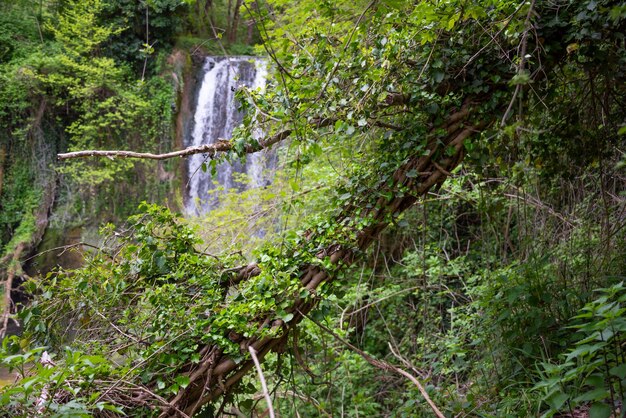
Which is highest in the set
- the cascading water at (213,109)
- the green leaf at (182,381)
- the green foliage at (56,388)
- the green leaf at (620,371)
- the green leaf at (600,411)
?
the cascading water at (213,109)

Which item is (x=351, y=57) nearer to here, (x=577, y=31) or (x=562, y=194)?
(x=577, y=31)

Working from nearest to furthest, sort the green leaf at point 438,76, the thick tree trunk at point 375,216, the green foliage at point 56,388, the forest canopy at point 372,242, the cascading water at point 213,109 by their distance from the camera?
the green foliage at point 56,388
the forest canopy at point 372,242
the thick tree trunk at point 375,216
the green leaf at point 438,76
the cascading water at point 213,109

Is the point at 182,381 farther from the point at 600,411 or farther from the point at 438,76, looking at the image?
the point at 438,76

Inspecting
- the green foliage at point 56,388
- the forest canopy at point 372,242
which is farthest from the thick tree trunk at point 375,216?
the green foliage at point 56,388

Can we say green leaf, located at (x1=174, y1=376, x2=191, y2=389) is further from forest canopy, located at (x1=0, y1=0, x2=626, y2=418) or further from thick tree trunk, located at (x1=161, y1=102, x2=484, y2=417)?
thick tree trunk, located at (x1=161, y1=102, x2=484, y2=417)

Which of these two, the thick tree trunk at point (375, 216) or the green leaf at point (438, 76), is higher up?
the green leaf at point (438, 76)

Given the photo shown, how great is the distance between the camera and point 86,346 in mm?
2902

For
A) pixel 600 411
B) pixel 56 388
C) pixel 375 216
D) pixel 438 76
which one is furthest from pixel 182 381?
pixel 438 76

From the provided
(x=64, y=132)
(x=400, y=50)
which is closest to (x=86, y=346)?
(x=400, y=50)

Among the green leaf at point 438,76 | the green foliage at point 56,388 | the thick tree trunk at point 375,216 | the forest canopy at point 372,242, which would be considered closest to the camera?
the green foliage at point 56,388

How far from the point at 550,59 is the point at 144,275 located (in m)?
2.81

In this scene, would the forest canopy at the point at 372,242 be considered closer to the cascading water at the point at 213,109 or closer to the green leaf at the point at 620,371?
the green leaf at the point at 620,371

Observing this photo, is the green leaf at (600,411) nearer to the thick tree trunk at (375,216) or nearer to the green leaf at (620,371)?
the green leaf at (620,371)

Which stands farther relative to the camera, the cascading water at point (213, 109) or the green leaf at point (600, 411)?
the cascading water at point (213, 109)
